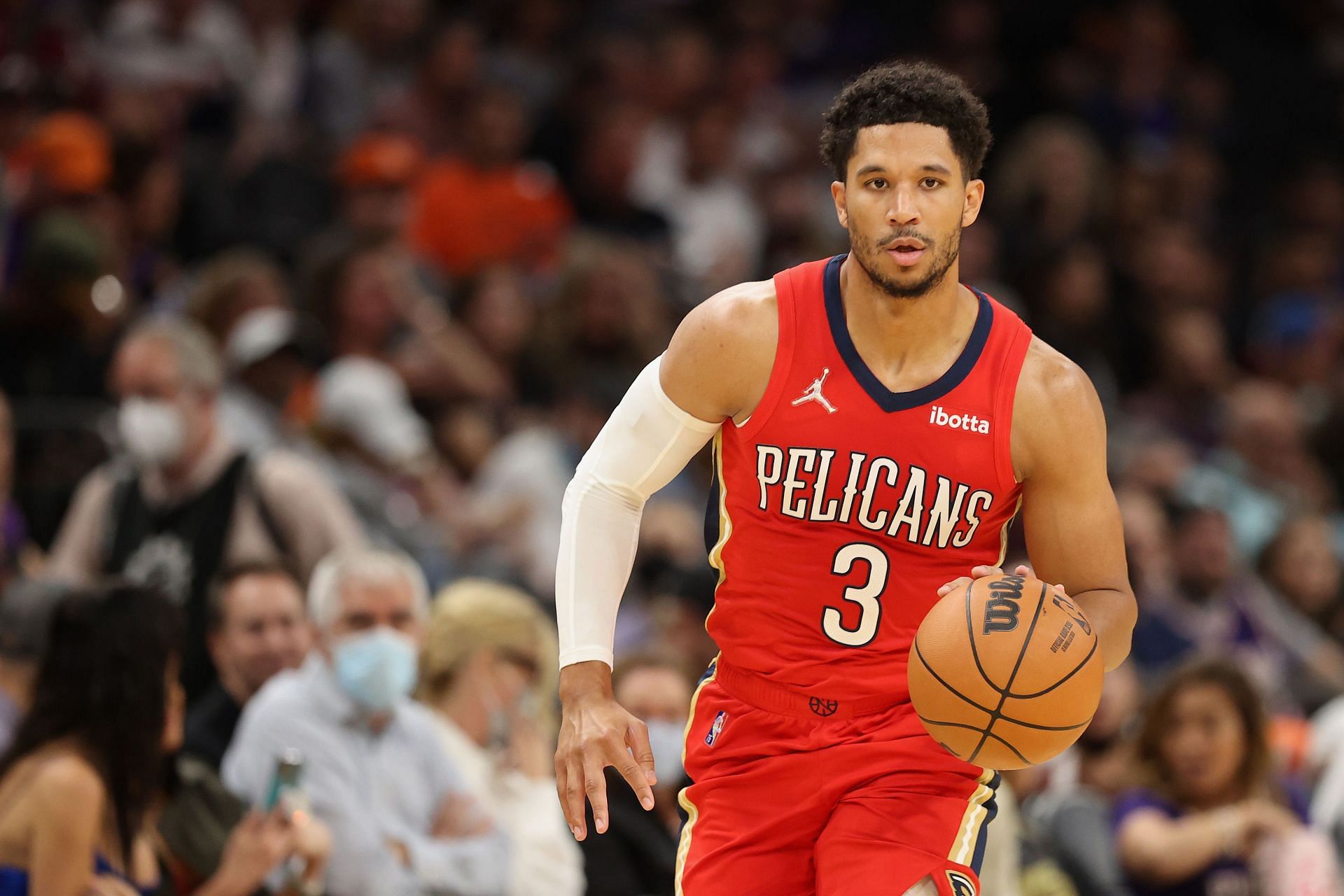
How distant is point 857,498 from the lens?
154 inches

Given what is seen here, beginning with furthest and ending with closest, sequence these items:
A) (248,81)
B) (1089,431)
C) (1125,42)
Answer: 1. (1125,42)
2. (248,81)
3. (1089,431)

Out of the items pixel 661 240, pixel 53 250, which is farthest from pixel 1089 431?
pixel 661 240

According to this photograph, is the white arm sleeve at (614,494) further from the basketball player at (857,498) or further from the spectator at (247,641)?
the spectator at (247,641)

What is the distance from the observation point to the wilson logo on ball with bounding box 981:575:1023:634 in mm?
3607

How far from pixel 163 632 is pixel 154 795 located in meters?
0.48

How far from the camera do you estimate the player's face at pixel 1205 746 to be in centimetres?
650

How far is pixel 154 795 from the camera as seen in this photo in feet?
17.4

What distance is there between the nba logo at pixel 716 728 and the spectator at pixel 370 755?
1.84 meters

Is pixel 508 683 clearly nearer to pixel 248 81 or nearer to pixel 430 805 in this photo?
pixel 430 805

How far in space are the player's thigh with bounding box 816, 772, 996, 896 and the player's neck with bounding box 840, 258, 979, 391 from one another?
87 cm

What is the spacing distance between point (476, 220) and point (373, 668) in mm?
5074

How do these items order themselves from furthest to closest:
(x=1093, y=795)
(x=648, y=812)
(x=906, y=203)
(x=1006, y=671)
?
1. (x=1093, y=795)
2. (x=648, y=812)
3. (x=906, y=203)
4. (x=1006, y=671)

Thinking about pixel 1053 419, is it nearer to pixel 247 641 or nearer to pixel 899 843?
pixel 899 843

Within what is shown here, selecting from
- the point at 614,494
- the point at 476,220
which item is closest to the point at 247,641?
the point at 614,494
